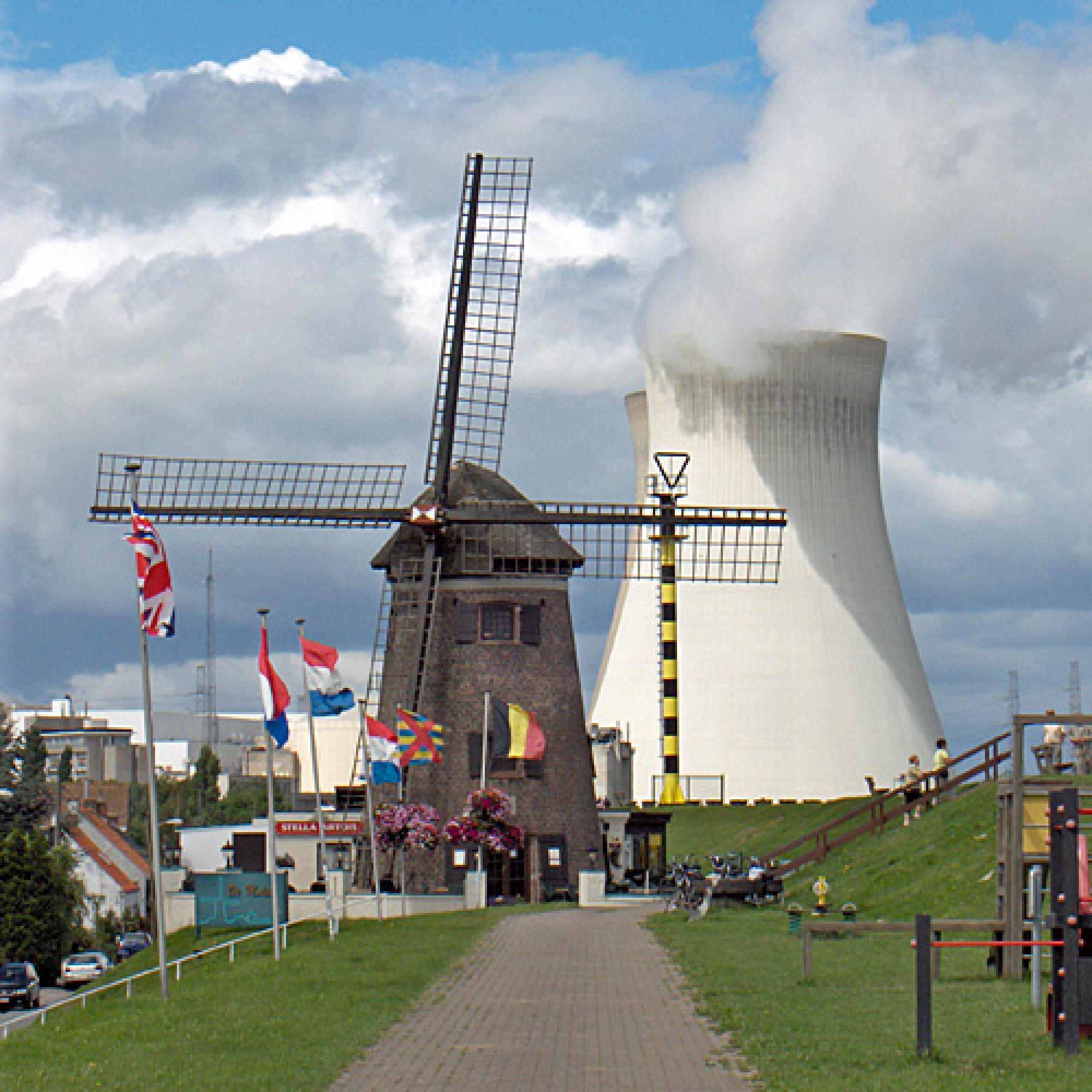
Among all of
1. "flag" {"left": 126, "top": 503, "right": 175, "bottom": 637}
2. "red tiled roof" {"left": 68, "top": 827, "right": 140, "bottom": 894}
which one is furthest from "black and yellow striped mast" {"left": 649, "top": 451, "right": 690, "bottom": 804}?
"red tiled roof" {"left": 68, "top": 827, "right": 140, "bottom": 894}

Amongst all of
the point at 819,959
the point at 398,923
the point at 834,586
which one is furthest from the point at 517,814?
the point at 819,959

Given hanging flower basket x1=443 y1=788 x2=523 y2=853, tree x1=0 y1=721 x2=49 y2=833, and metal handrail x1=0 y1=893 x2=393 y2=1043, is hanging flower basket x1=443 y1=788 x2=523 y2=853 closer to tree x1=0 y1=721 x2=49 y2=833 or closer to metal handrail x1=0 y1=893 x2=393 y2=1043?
metal handrail x1=0 y1=893 x2=393 y2=1043

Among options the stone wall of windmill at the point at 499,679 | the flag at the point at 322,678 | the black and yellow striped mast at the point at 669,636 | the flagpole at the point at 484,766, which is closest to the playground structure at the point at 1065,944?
the flag at the point at 322,678

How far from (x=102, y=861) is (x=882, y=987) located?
2807 inches

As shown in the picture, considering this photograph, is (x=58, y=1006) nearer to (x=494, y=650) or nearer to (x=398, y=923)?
(x=398, y=923)

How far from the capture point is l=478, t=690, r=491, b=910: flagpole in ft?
144

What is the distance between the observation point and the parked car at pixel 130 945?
67.7 metres

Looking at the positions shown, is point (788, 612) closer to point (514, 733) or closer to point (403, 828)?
point (514, 733)

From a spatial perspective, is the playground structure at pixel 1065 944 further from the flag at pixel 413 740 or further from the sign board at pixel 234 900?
the flag at pixel 413 740

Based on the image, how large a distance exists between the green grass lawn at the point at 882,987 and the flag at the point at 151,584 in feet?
25.8

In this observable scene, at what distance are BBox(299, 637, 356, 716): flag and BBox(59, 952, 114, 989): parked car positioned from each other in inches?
1239

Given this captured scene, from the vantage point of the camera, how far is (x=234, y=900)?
3581 centimetres

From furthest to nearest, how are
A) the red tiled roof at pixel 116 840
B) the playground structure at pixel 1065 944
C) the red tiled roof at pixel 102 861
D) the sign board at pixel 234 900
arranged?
the red tiled roof at pixel 116 840
the red tiled roof at pixel 102 861
the sign board at pixel 234 900
the playground structure at pixel 1065 944

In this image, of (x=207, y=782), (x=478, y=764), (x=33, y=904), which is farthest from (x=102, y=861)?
(x=478, y=764)
